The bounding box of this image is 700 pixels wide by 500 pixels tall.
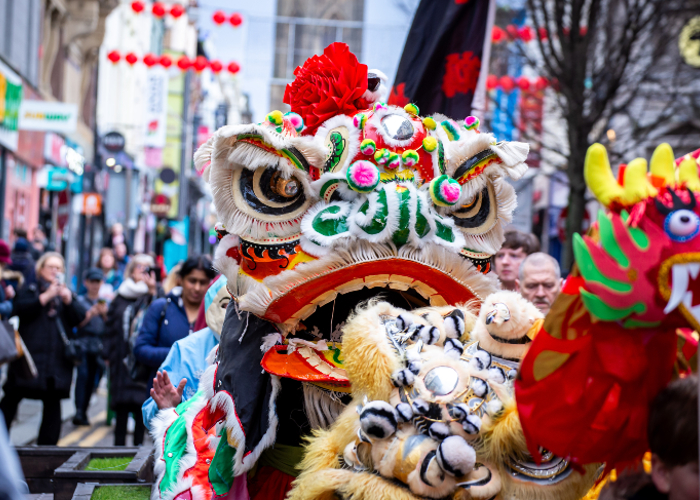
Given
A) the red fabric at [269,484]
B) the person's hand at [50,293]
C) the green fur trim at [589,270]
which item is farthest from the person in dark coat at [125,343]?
the green fur trim at [589,270]

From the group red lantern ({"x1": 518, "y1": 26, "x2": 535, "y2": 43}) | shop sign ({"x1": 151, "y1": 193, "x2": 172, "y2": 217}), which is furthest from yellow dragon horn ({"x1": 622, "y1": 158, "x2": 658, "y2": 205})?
shop sign ({"x1": 151, "y1": 193, "x2": 172, "y2": 217})

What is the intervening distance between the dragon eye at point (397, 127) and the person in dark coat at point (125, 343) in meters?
4.51

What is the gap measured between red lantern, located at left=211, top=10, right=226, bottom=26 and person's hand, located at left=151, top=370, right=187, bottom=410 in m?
11.5

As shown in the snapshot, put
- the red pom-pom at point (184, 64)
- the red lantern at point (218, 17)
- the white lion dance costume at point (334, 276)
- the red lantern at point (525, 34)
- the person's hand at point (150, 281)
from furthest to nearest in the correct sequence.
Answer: the red pom-pom at point (184, 64), the red lantern at point (218, 17), the red lantern at point (525, 34), the person's hand at point (150, 281), the white lion dance costume at point (334, 276)

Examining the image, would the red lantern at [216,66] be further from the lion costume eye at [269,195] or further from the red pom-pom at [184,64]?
the lion costume eye at [269,195]

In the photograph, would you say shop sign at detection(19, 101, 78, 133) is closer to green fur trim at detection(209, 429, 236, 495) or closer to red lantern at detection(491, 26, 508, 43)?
red lantern at detection(491, 26, 508, 43)

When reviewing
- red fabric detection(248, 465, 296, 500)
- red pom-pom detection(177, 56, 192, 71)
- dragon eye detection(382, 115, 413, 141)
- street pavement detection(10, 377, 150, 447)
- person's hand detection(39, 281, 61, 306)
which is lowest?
street pavement detection(10, 377, 150, 447)

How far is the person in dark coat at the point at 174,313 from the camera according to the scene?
5.63 m

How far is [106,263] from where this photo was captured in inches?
438

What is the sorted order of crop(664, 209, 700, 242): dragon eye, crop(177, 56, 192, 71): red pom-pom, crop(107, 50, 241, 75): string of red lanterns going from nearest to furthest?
1. crop(664, 209, 700, 242): dragon eye
2. crop(107, 50, 241, 75): string of red lanterns
3. crop(177, 56, 192, 71): red pom-pom

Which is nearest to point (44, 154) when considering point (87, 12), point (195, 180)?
point (87, 12)

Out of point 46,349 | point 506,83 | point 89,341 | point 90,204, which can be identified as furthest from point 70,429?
point 90,204

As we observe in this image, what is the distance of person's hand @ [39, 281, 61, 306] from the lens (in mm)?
7008

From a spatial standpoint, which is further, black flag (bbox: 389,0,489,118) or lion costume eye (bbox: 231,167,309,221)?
black flag (bbox: 389,0,489,118)
